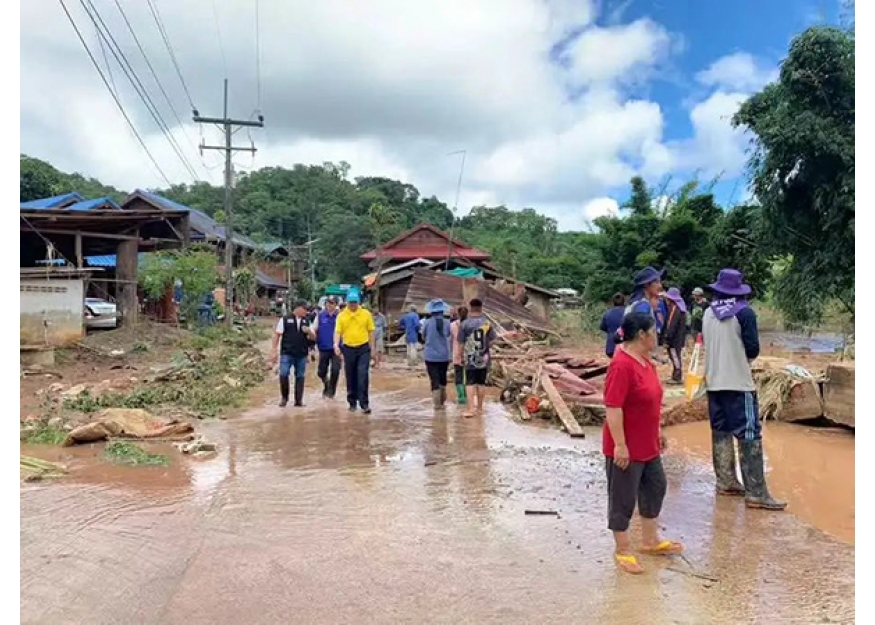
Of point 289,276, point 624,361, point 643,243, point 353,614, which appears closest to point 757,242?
point 643,243

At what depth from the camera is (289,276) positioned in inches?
2073

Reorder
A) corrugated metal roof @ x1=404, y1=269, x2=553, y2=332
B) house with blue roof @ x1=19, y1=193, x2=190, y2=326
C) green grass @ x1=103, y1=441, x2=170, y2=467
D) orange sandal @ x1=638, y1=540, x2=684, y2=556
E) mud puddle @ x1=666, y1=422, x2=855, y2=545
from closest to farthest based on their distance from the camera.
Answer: orange sandal @ x1=638, y1=540, x2=684, y2=556
mud puddle @ x1=666, y1=422, x2=855, y2=545
green grass @ x1=103, y1=441, x2=170, y2=467
house with blue roof @ x1=19, y1=193, x2=190, y2=326
corrugated metal roof @ x1=404, y1=269, x2=553, y2=332

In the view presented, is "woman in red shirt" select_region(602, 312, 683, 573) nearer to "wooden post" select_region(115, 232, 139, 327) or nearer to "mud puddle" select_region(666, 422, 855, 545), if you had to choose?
"mud puddle" select_region(666, 422, 855, 545)

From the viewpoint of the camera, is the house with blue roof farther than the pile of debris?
Yes

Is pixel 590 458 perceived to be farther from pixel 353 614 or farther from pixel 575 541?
pixel 353 614

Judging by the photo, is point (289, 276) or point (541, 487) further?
point (289, 276)

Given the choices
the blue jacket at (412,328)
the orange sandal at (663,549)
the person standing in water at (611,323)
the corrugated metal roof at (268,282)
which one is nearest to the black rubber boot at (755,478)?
the orange sandal at (663,549)

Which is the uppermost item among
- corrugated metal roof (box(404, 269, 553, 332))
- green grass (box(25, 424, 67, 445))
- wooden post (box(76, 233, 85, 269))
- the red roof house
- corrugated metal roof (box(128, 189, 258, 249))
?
corrugated metal roof (box(128, 189, 258, 249))

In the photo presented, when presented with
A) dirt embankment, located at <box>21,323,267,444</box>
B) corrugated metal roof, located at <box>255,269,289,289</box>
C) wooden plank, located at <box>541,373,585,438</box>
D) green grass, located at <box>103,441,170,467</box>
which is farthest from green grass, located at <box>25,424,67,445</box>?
corrugated metal roof, located at <box>255,269,289,289</box>

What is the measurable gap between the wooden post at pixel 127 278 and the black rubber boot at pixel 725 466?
59.6ft

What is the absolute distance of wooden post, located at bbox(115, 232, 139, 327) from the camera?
66.9 feet

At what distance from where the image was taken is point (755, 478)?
5980mm

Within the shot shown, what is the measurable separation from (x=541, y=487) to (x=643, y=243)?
78.9ft

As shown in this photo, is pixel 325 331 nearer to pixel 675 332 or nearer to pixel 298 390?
pixel 298 390
